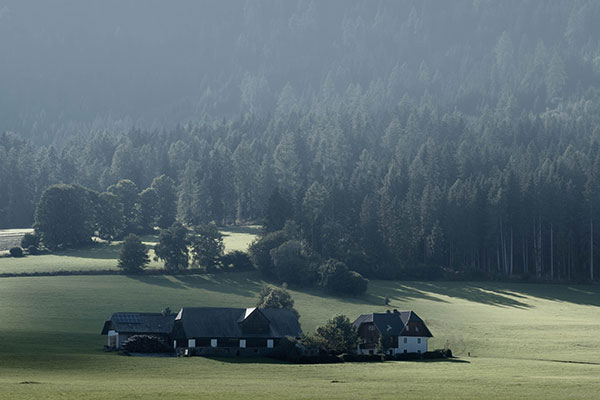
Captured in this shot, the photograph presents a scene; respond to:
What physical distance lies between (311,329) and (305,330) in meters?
1.05

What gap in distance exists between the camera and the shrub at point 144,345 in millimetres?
101662

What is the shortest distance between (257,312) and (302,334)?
19.8ft

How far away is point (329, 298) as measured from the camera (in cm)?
14388

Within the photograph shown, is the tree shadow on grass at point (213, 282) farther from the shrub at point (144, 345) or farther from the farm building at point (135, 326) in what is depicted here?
the shrub at point (144, 345)

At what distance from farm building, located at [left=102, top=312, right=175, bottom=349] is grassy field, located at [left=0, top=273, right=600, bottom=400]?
73.6 inches

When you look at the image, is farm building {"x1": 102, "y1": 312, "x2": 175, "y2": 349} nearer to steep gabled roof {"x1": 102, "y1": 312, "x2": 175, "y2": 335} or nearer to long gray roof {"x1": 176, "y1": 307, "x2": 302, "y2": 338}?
steep gabled roof {"x1": 102, "y1": 312, "x2": 175, "y2": 335}

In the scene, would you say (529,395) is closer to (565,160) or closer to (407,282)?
(407,282)

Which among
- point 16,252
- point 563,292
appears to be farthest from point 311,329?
point 16,252

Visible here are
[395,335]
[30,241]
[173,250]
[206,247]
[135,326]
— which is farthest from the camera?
[30,241]

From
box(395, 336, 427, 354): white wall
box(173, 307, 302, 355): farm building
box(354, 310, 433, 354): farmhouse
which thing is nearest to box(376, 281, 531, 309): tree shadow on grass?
box(354, 310, 433, 354): farmhouse

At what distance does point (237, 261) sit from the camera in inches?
6373

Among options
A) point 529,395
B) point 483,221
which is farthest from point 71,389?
point 483,221

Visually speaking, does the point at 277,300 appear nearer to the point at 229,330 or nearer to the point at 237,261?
the point at 229,330

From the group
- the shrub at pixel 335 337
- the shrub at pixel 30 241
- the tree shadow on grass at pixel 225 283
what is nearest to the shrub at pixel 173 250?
the tree shadow on grass at pixel 225 283
